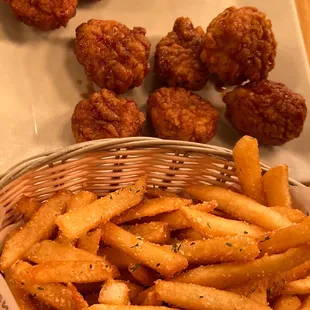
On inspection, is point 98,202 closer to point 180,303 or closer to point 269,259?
point 180,303

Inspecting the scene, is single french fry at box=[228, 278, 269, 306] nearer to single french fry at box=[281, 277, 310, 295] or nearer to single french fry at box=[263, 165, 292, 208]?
single french fry at box=[281, 277, 310, 295]

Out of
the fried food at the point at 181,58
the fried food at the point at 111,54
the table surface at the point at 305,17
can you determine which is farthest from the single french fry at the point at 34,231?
the table surface at the point at 305,17

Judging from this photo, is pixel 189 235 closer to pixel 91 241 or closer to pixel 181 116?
pixel 91 241

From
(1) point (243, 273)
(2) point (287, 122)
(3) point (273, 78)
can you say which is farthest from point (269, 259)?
(3) point (273, 78)

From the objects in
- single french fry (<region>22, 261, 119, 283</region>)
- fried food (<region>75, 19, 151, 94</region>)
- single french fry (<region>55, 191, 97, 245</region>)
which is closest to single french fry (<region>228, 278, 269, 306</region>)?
single french fry (<region>22, 261, 119, 283</region>)

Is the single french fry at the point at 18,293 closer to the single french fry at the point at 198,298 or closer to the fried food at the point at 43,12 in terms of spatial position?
the single french fry at the point at 198,298

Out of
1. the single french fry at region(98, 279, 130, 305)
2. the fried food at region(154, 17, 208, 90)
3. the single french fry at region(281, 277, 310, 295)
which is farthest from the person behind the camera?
the fried food at region(154, 17, 208, 90)
